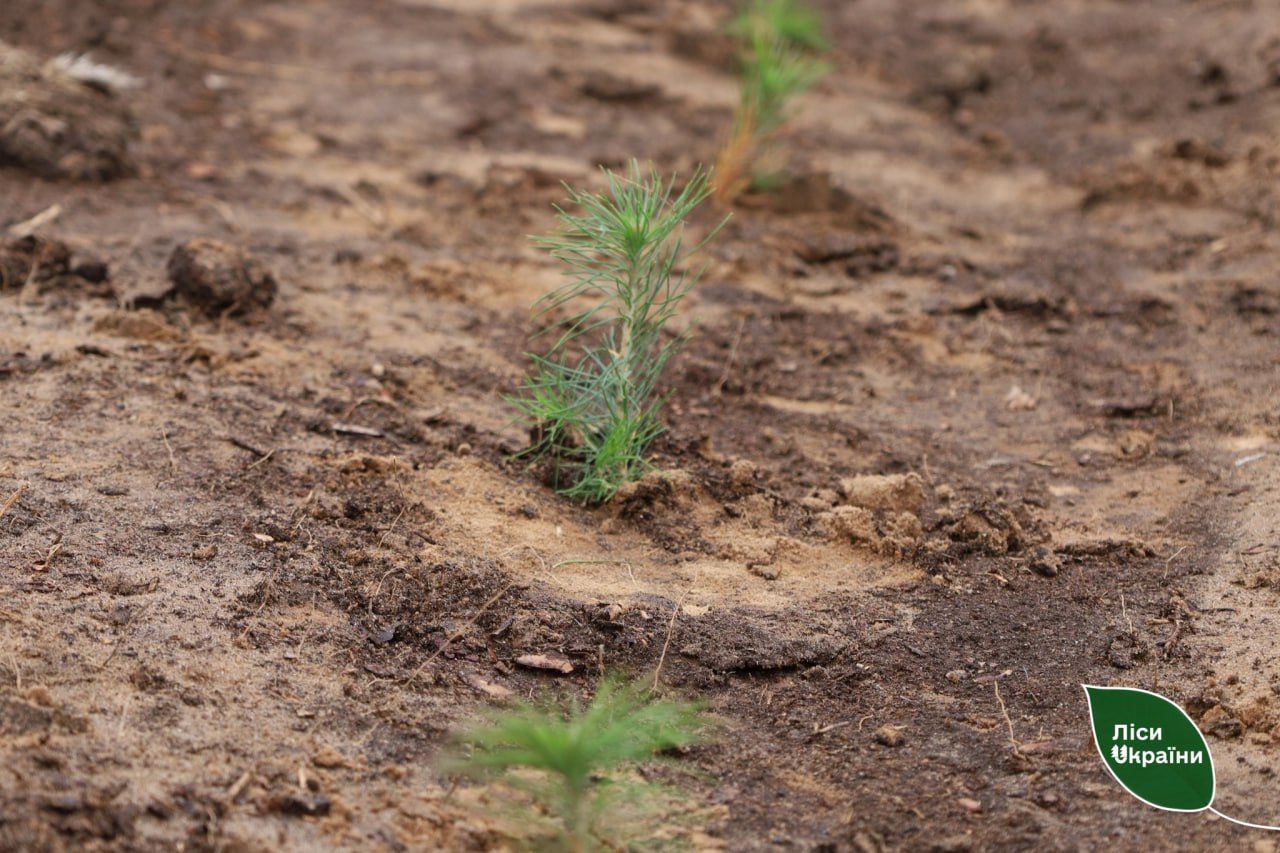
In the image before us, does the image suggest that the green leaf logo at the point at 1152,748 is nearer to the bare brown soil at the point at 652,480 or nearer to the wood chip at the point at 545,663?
the bare brown soil at the point at 652,480

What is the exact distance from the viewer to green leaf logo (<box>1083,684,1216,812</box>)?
200 cm

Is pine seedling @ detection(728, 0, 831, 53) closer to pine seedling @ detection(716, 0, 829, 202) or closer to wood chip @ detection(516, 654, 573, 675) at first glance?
pine seedling @ detection(716, 0, 829, 202)

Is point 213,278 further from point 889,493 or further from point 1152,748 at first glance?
point 1152,748

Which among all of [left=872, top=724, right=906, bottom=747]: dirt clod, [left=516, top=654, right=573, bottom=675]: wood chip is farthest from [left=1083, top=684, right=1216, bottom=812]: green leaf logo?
[left=516, top=654, right=573, bottom=675]: wood chip

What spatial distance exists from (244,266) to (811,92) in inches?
141

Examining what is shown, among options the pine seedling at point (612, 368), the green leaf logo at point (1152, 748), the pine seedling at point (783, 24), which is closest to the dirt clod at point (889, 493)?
the pine seedling at point (612, 368)

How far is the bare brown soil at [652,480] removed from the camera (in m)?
1.98

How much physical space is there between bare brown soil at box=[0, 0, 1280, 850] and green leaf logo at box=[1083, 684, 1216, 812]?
4 cm

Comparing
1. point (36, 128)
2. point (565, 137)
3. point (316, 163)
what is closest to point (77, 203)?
point (36, 128)

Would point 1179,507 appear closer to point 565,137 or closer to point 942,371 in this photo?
point 942,371

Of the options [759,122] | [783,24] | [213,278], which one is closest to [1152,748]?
[213,278]

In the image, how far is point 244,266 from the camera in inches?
135

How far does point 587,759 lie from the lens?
168 cm

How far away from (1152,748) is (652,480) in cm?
120
